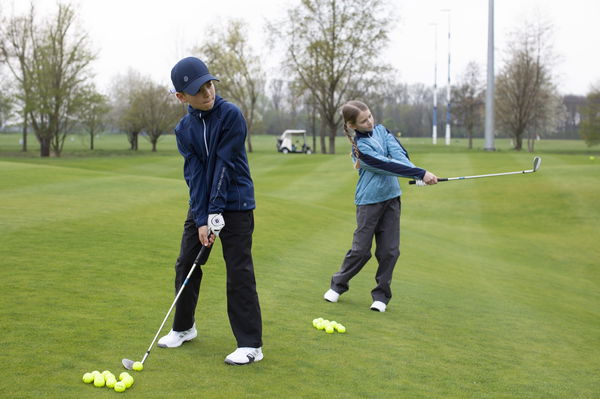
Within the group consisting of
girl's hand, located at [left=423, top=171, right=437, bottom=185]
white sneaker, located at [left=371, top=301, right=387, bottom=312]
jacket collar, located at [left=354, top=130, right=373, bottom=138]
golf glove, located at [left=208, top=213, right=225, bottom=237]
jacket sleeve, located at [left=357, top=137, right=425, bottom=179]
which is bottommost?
white sneaker, located at [left=371, top=301, right=387, bottom=312]

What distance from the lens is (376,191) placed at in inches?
256

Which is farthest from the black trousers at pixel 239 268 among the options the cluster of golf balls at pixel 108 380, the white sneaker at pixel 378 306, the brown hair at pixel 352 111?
the white sneaker at pixel 378 306

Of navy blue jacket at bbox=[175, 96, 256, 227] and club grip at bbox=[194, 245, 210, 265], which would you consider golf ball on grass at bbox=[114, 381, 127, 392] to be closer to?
club grip at bbox=[194, 245, 210, 265]

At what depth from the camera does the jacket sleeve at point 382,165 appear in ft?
20.3

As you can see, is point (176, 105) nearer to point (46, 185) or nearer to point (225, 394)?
point (46, 185)

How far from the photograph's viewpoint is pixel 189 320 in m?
4.88

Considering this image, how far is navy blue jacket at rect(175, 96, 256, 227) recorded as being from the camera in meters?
4.40

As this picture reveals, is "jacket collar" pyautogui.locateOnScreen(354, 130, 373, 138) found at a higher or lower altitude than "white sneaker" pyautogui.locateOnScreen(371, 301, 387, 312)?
higher

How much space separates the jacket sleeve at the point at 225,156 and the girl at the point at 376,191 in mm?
2174

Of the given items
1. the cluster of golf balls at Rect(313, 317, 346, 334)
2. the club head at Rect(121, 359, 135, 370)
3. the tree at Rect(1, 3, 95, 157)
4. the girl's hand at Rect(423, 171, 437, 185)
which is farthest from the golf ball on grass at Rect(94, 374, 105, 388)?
the tree at Rect(1, 3, 95, 157)

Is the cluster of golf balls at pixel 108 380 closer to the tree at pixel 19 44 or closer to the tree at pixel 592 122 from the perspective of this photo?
the tree at pixel 19 44

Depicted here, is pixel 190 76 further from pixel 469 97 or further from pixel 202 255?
pixel 469 97

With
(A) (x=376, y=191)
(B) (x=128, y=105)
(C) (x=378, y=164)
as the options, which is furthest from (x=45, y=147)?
(C) (x=378, y=164)

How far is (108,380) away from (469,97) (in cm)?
7127
